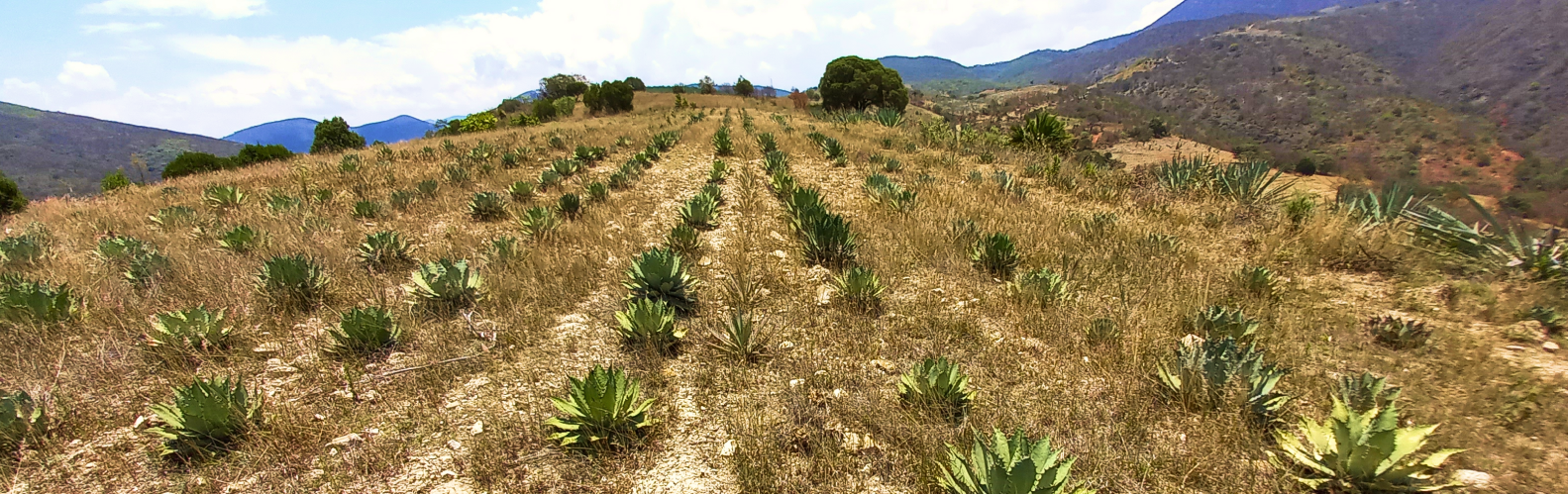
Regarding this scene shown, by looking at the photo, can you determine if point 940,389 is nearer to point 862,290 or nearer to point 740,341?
point 740,341

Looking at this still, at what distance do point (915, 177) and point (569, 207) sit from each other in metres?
5.56

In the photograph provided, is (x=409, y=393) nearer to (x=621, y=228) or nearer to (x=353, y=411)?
(x=353, y=411)

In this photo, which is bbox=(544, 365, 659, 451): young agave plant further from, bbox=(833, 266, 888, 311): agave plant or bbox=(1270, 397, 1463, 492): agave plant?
bbox=(1270, 397, 1463, 492): agave plant

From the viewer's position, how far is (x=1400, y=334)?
3.37m

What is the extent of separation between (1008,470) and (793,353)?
1.57 metres

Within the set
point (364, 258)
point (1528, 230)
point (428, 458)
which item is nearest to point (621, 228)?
point (364, 258)

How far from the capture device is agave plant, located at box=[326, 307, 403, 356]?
3271mm

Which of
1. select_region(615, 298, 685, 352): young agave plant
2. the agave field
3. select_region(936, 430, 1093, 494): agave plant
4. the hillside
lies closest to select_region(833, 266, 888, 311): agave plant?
the agave field

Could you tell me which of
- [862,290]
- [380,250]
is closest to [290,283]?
[380,250]

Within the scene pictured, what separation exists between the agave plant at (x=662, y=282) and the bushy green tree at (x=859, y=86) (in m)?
28.8

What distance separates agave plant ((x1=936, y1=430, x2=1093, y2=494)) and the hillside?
9682cm

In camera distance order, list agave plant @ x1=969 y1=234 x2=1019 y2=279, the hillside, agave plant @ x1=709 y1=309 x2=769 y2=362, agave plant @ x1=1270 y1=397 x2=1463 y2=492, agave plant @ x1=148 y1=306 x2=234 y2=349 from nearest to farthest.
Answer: agave plant @ x1=1270 y1=397 x2=1463 y2=492, agave plant @ x1=148 y1=306 x2=234 y2=349, agave plant @ x1=709 y1=309 x2=769 y2=362, agave plant @ x1=969 y1=234 x2=1019 y2=279, the hillside

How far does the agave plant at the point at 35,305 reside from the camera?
11.2 feet

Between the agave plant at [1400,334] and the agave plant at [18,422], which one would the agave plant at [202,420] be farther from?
the agave plant at [1400,334]
